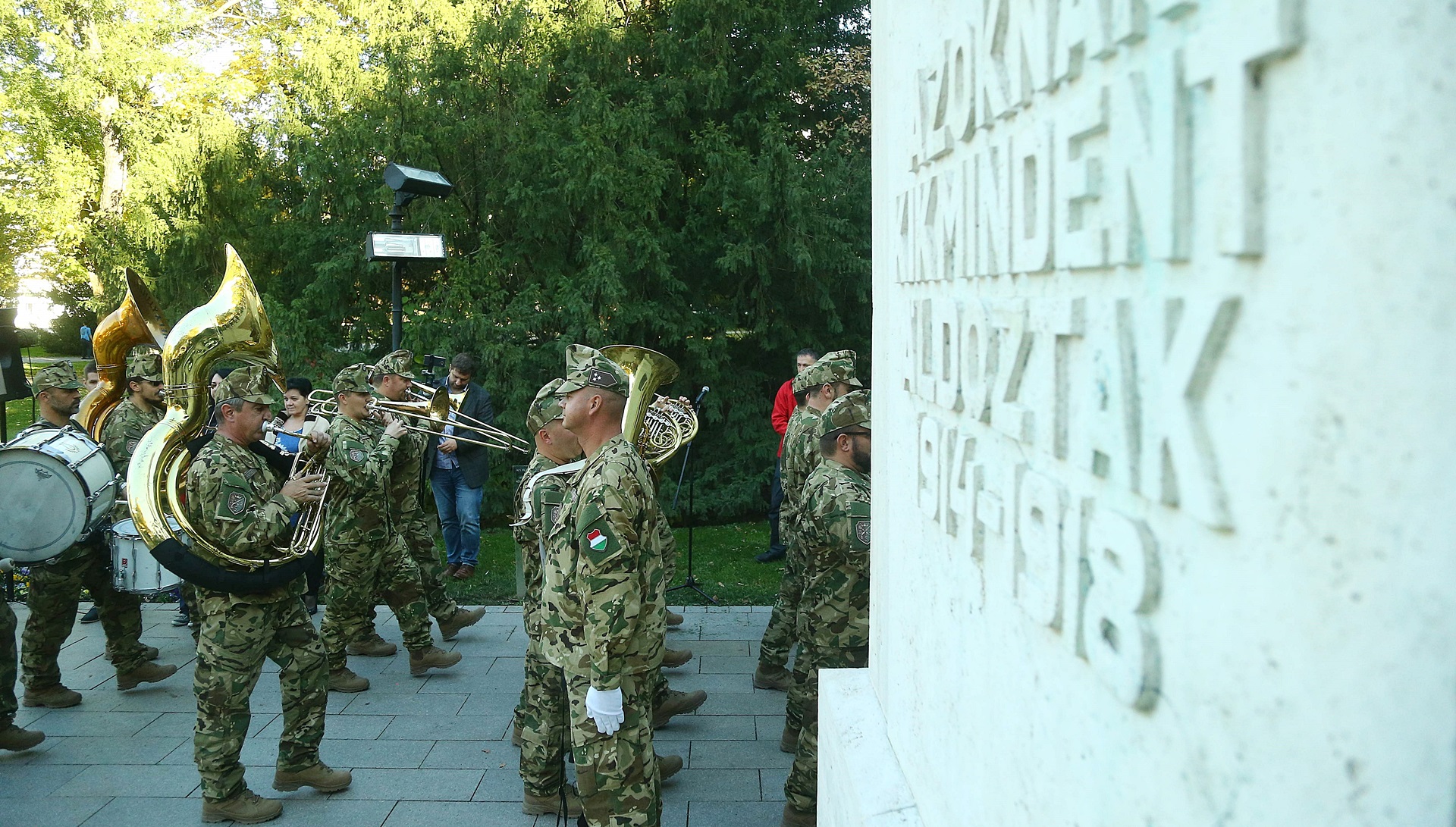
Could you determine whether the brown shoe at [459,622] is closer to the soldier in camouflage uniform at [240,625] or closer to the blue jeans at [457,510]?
the blue jeans at [457,510]

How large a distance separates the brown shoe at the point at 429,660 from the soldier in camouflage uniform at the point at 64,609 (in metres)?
1.97

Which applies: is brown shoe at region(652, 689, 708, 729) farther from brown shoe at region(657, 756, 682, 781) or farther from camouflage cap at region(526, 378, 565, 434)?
camouflage cap at region(526, 378, 565, 434)

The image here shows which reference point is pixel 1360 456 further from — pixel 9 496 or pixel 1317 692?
pixel 9 496

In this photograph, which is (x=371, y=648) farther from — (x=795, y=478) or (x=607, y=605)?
(x=607, y=605)

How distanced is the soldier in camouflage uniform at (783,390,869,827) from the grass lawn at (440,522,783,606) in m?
4.49

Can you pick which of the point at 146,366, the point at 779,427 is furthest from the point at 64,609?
the point at 779,427

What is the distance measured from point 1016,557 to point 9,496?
7330 millimetres

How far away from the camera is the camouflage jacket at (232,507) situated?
5.66 meters

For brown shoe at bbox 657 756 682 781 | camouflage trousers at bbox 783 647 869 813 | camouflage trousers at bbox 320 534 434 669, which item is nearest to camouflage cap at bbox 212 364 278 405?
camouflage trousers at bbox 320 534 434 669

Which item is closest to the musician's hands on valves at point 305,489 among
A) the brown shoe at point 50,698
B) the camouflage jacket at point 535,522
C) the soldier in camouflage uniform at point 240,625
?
the soldier in camouflage uniform at point 240,625

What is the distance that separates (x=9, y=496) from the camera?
684 centimetres

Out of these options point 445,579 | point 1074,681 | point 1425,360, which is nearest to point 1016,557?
point 1074,681

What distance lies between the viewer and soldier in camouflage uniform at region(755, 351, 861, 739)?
754 cm

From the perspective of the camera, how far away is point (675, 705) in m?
7.20
